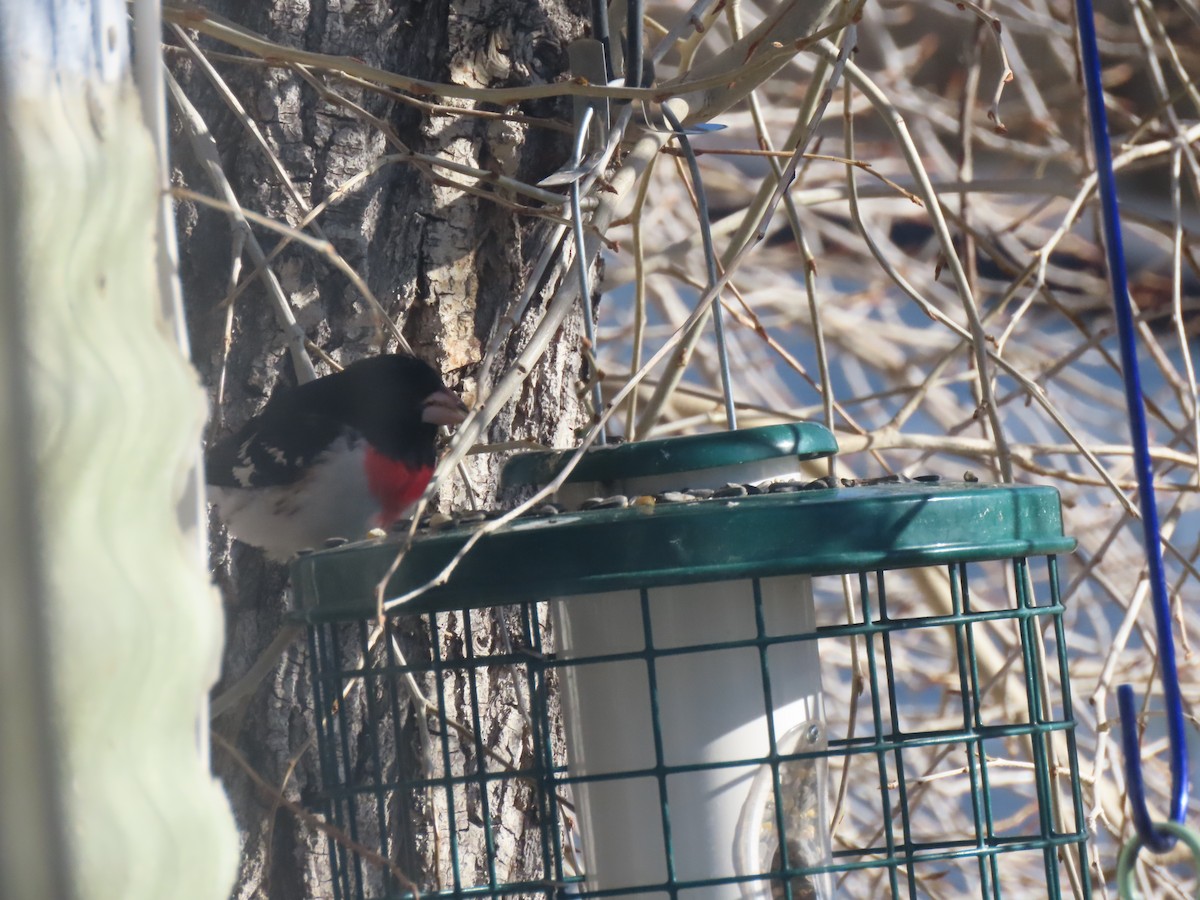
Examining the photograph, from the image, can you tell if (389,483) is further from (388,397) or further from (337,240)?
(337,240)

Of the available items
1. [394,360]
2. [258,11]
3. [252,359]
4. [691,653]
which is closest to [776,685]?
[691,653]

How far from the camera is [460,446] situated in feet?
4.95

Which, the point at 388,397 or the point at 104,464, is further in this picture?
the point at 388,397

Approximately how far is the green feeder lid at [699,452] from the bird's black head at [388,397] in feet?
2.63

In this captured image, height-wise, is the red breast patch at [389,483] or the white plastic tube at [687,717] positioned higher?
the red breast patch at [389,483]

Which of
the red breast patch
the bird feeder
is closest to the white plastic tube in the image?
the bird feeder

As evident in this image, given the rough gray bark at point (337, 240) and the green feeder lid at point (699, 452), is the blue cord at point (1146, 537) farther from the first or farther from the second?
the rough gray bark at point (337, 240)

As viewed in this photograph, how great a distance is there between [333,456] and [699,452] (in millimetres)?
Answer: 1384

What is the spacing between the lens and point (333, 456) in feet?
9.07

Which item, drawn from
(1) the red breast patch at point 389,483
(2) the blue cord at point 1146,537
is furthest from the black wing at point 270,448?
(2) the blue cord at point 1146,537

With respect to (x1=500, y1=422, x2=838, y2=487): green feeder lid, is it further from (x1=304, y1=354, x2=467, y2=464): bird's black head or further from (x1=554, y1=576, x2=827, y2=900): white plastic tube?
(x1=304, y1=354, x2=467, y2=464): bird's black head

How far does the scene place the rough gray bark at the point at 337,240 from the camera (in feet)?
7.64

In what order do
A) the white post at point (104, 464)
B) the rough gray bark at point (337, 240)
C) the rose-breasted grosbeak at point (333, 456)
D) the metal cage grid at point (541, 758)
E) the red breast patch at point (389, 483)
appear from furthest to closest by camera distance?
the red breast patch at point (389, 483) < the rose-breasted grosbeak at point (333, 456) < the rough gray bark at point (337, 240) < the metal cage grid at point (541, 758) < the white post at point (104, 464)

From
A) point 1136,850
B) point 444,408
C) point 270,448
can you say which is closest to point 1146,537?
point 1136,850
